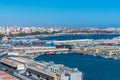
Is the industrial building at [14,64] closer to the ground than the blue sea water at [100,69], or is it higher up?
higher up

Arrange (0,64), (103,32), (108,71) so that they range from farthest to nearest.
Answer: (103,32) → (0,64) → (108,71)

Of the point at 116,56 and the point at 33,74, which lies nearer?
the point at 33,74

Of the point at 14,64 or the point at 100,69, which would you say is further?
the point at 100,69

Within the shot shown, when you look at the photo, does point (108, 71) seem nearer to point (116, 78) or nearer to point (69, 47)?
point (116, 78)

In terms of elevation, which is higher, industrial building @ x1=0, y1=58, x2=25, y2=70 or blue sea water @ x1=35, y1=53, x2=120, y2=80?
industrial building @ x1=0, y1=58, x2=25, y2=70

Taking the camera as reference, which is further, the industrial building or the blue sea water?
the industrial building

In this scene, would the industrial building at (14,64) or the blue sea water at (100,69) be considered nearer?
the blue sea water at (100,69)

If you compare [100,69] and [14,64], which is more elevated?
[14,64]

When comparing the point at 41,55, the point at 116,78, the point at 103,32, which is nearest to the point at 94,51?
the point at 41,55

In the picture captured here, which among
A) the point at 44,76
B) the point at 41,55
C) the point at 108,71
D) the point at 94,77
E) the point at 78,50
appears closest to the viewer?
the point at 44,76
